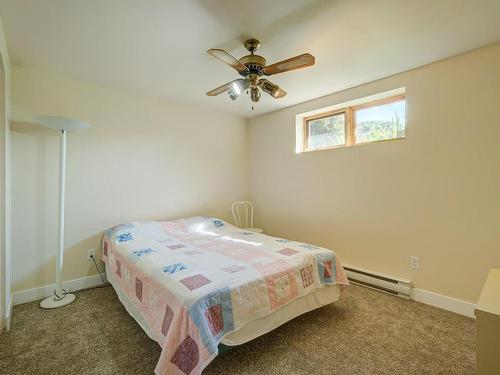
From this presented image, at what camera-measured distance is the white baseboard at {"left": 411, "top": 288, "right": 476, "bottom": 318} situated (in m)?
2.17

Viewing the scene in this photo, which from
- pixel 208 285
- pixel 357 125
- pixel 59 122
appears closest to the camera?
pixel 208 285

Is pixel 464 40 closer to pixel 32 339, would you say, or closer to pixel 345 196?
pixel 345 196

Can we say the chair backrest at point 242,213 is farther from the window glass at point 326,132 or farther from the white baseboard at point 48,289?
the white baseboard at point 48,289

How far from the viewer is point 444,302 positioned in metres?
2.30

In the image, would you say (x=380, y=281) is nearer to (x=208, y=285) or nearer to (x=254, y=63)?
(x=208, y=285)

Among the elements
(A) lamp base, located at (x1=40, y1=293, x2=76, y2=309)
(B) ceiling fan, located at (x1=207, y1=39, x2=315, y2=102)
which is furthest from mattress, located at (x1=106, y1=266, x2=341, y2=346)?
(B) ceiling fan, located at (x1=207, y1=39, x2=315, y2=102)

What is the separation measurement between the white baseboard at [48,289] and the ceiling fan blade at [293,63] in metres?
2.86

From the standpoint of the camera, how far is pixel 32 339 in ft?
6.06

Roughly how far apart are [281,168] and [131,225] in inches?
85.8

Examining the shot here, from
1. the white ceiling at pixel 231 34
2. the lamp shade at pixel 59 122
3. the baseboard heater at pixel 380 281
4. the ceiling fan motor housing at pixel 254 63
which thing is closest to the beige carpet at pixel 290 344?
the baseboard heater at pixel 380 281

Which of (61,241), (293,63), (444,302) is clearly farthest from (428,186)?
(61,241)

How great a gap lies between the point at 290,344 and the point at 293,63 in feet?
6.56

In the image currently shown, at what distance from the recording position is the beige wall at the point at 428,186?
2.11 meters

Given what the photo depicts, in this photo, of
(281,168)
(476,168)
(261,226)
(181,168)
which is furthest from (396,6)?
(261,226)
